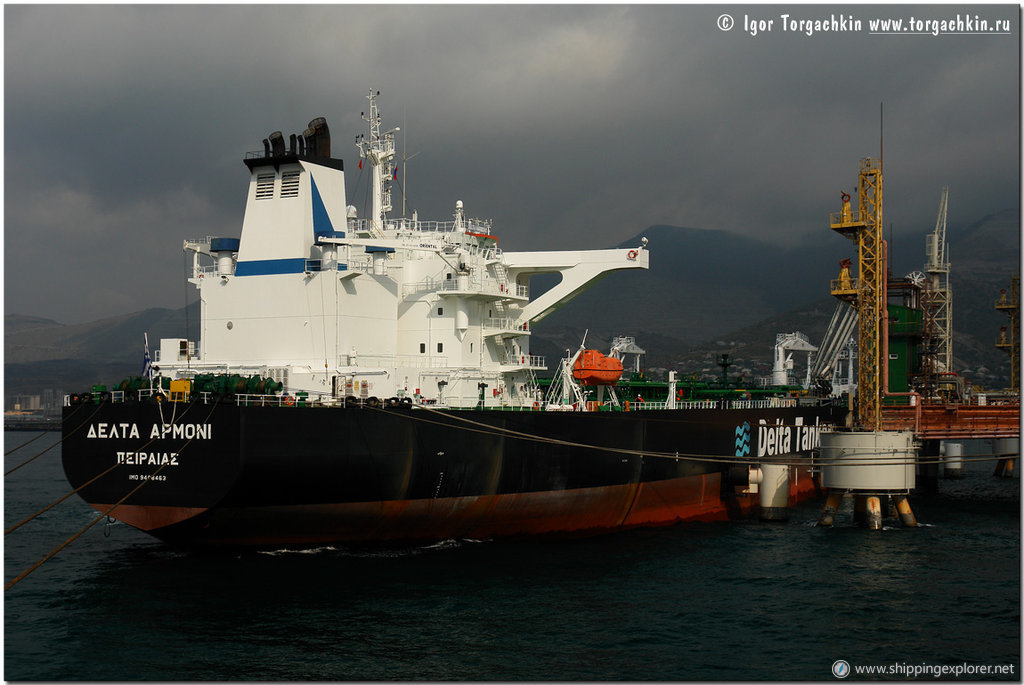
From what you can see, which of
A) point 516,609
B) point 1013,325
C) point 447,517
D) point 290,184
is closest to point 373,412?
point 447,517

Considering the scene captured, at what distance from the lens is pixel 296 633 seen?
17.2m

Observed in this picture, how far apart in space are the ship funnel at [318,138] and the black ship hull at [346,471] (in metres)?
8.50

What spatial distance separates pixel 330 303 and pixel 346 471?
18.9 ft

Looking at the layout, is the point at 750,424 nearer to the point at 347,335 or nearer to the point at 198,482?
the point at 347,335

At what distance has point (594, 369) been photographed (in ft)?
98.6

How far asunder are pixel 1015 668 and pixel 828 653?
318 cm

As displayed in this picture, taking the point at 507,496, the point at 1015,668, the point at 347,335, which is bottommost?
the point at 1015,668

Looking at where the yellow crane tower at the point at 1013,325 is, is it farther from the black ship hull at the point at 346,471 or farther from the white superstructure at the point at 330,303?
the white superstructure at the point at 330,303

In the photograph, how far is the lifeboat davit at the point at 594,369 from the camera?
30016 millimetres

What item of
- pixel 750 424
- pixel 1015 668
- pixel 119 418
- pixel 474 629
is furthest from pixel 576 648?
pixel 750 424

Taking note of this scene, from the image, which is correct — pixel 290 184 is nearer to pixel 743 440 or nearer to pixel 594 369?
pixel 594 369

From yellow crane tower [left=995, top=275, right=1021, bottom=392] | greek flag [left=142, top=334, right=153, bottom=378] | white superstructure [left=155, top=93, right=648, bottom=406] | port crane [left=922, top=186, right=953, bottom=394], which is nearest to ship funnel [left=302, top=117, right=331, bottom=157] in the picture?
white superstructure [left=155, top=93, right=648, bottom=406]

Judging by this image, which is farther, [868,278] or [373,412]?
[868,278]

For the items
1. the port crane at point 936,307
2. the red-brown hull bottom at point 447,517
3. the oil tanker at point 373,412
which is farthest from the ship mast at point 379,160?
the port crane at point 936,307
